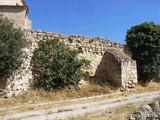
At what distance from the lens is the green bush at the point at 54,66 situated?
1177cm

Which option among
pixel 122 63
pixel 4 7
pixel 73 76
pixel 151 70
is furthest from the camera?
pixel 4 7

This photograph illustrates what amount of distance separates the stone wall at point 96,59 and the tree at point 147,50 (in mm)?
1106

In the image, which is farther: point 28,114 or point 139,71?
point 139,71

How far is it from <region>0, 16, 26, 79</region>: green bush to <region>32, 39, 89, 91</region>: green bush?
1.51 m

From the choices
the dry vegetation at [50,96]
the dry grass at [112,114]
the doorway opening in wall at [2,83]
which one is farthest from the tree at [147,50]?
the doorway opening in wall at [2,83]

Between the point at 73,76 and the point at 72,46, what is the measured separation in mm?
2225

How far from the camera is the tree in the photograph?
15594 mm

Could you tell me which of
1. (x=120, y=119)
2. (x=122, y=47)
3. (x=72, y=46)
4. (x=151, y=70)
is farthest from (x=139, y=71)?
(x=120, y=119)

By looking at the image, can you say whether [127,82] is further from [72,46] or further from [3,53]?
[3,53]

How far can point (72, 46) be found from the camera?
13.8 metres

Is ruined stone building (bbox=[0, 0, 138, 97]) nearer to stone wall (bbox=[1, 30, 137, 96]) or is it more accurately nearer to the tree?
stone wall (bbox=[1, 30, 137, 96])

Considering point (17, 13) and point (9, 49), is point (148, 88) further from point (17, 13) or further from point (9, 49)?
point (17, 13)

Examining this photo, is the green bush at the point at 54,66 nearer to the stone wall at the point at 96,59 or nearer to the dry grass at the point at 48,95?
the stone wall at the point at 96,59

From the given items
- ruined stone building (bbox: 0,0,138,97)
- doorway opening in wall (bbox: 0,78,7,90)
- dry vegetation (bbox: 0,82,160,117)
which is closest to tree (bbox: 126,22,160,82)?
ruined stone building (bbox: 0,0,138,97)
